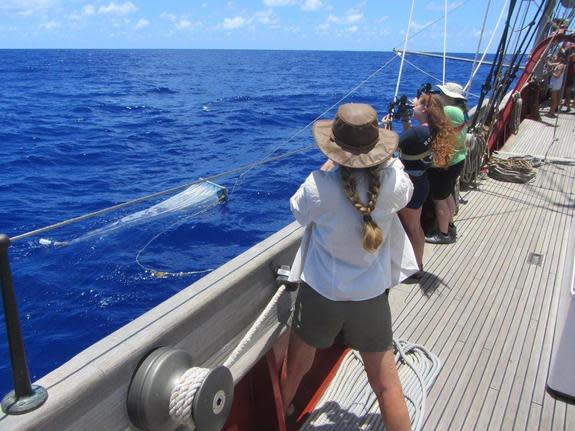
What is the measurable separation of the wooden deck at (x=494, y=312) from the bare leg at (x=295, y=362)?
0.84m

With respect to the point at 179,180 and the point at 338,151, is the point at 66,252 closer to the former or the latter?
the point at 179,180

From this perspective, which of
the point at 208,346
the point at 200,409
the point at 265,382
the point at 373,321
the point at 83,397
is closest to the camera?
the point at 83,397

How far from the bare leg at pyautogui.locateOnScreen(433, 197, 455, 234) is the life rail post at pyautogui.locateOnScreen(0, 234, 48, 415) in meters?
3.55

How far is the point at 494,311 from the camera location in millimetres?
3578

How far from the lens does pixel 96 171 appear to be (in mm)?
14469

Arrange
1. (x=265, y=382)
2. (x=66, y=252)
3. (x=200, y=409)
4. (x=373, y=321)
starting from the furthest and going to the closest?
(x=66, y=252)
(x=265, y=382)
(x=373, y=321)
(x=200, y=409)

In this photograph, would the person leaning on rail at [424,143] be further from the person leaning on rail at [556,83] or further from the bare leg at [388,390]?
the person leaning on rail at [556,83]

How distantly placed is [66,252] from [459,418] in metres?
7.58

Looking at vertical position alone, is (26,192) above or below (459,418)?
below

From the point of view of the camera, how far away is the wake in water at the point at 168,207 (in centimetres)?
923

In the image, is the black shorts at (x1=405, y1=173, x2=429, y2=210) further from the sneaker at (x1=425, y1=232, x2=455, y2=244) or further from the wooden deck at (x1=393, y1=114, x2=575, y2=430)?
the sneaker at (x1=425, y1=232, x2=455, y2=244)

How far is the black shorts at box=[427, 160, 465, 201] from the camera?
409cm

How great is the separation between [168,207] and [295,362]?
9501mm

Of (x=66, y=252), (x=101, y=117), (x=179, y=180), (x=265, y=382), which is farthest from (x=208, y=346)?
(x=101, y=117)
